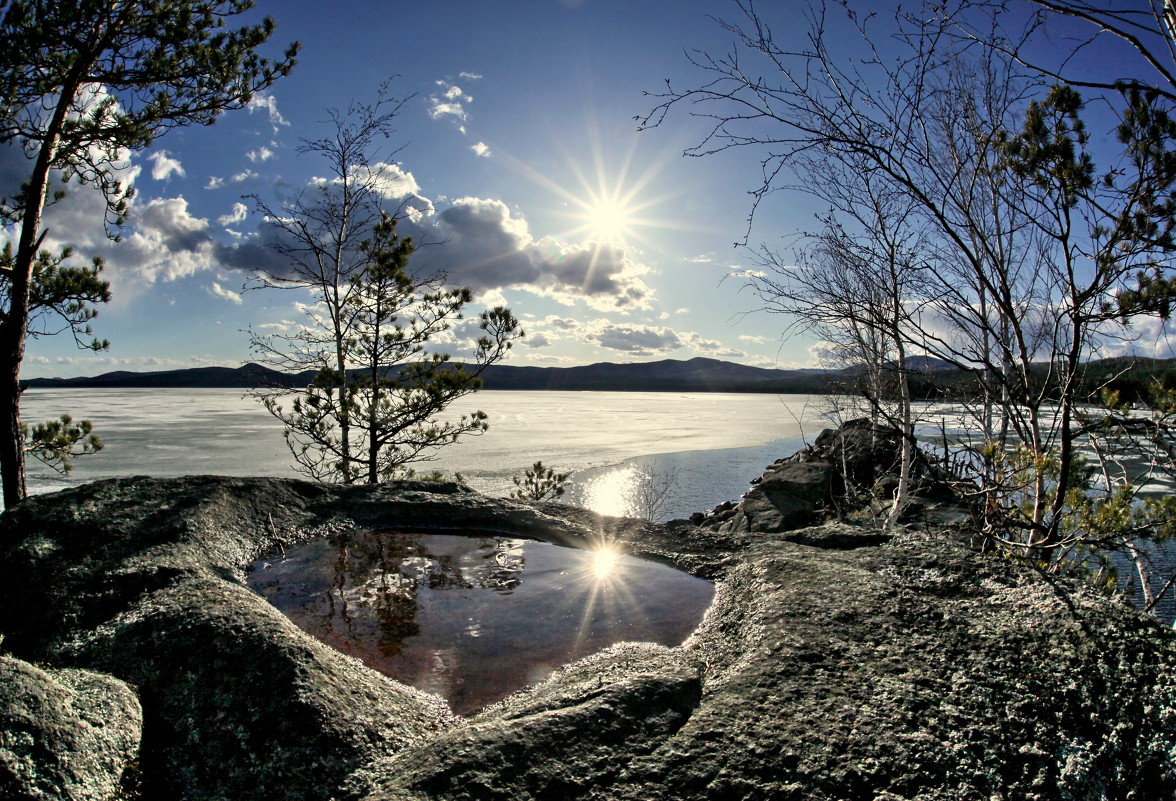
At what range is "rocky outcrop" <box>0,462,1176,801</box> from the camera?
1676 millimetres

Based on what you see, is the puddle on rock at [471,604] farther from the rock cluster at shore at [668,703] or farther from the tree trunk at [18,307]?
the tree trunk at [18,307]

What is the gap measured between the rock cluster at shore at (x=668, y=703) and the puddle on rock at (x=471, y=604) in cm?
21

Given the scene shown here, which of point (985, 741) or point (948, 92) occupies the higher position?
point (948, 92)

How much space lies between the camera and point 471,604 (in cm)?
323

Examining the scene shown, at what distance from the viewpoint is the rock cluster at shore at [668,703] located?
167 centimetres

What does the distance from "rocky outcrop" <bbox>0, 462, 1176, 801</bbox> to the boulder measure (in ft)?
0.32

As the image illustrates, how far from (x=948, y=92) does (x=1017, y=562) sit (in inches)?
115

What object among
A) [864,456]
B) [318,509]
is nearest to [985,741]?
[318,509]

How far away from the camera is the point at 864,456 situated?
17.1 m

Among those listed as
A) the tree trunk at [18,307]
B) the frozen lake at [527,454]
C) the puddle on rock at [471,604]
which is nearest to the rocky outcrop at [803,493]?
the frozen lake at [527,454]

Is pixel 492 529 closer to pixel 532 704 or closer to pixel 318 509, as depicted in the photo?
pixel 318 509

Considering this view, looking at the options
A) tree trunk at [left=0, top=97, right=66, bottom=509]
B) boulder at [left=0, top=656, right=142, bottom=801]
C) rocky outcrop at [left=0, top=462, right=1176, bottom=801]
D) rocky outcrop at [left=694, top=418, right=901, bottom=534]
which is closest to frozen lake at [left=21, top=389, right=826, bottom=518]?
rocky outcrop at [left=694, top=418, right=901, bottom=534]

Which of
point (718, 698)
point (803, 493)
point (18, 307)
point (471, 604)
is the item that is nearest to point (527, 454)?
point (803, 493)

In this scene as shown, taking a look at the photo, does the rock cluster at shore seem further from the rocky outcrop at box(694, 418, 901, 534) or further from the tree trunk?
the rocky outcrop at box(694, 418, 901, 534)
